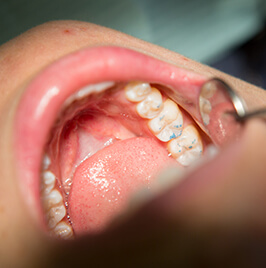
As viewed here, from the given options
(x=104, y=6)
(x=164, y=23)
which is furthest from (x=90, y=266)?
(x=164, y=23)

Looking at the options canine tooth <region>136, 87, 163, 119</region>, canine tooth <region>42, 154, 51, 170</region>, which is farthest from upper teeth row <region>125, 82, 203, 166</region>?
canine tooth <region>42, 154, 51, 170</region>

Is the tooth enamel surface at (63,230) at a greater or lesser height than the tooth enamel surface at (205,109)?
lesser

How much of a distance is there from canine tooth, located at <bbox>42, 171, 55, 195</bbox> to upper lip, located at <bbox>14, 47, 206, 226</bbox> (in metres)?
0.10

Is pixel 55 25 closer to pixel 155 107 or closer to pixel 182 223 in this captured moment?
pixel 155 107

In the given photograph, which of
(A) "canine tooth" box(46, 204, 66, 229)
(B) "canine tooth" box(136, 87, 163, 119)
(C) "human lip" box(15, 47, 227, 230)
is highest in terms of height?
(C) "human lip" box(15, 47, 227, 230)

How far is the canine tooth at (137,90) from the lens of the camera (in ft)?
2.25

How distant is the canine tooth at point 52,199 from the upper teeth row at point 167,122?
0.29m

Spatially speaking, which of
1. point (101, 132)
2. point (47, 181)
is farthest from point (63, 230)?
point (101, 132)

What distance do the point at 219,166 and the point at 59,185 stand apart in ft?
1.54

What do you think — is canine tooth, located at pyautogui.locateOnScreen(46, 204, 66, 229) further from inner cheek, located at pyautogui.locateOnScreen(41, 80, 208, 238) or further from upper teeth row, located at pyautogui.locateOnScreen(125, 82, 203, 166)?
upper teeth row, located at pyautogui.locateOnScreen(125, 82, 203, 166)

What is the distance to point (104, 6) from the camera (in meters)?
1.59

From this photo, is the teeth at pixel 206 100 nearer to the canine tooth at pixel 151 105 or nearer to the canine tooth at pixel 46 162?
the canine tooth at pixel 151 105

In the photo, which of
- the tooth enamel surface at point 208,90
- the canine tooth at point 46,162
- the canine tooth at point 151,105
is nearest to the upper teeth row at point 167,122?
the canine tooth at point 151,105

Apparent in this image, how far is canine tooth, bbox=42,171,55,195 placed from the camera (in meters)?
0.63
